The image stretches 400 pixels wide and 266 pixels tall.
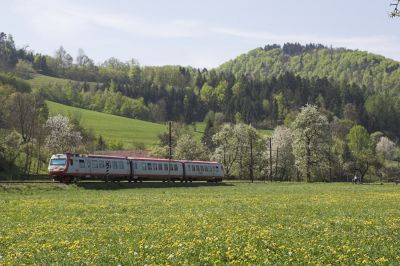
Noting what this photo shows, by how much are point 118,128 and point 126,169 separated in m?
111

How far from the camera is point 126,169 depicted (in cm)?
6475

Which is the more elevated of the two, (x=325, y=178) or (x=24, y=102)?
(x=24, y=102)

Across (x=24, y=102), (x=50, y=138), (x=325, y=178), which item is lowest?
(x=325, y=178)

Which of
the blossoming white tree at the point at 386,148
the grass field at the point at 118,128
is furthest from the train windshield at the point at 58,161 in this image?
the blossoming white tree at the point at 386,148

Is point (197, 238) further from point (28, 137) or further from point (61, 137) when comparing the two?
point (61, 137)

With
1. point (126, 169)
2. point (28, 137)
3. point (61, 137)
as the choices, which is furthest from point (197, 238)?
point (61, 137)

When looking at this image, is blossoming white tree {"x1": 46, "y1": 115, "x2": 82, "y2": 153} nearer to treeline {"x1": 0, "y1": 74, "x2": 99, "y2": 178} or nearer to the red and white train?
treeline {"x1": 0, "y1": 74, "x2": 99, "y2": 178}

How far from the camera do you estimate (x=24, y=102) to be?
99.1m

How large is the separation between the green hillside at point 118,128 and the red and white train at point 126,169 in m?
79.9

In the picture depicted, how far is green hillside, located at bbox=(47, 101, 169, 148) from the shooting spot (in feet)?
533

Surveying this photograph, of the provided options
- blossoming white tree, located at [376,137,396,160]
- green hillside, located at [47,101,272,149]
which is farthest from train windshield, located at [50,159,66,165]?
blossoming white tree, located at [376,137,396,160]

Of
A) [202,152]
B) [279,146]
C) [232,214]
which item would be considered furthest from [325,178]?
[232,214]

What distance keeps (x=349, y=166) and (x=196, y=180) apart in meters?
78.6

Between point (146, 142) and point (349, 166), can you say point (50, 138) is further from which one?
point (349, 166)
